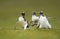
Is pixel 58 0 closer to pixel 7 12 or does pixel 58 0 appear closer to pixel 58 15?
pixel 58 15

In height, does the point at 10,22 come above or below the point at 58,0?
below

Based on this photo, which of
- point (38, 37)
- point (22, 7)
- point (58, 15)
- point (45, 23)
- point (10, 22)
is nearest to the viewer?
point (38, 37)

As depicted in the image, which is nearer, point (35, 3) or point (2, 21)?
point (2, 21)

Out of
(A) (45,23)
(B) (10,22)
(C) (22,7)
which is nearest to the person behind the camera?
(A) (45,23)

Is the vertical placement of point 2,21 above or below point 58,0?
below

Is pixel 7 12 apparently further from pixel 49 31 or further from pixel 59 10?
pixel 49 31

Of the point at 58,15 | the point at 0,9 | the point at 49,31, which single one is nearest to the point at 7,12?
the point at 0,9

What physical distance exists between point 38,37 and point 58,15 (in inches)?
179

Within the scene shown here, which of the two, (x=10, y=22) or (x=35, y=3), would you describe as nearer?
(x=10, y=22)

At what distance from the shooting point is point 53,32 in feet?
22.9

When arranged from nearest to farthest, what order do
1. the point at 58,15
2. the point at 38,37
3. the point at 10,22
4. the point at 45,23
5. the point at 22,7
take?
the point at 38,37, the point at 45,23, the point at 10,22, the point at 58,15, the point at 22,7

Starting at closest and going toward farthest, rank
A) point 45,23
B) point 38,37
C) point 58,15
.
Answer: point 38,37
point 45,23
point 58,15

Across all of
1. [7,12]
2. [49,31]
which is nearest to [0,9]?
[7,12]

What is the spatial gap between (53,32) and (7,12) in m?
5.05
